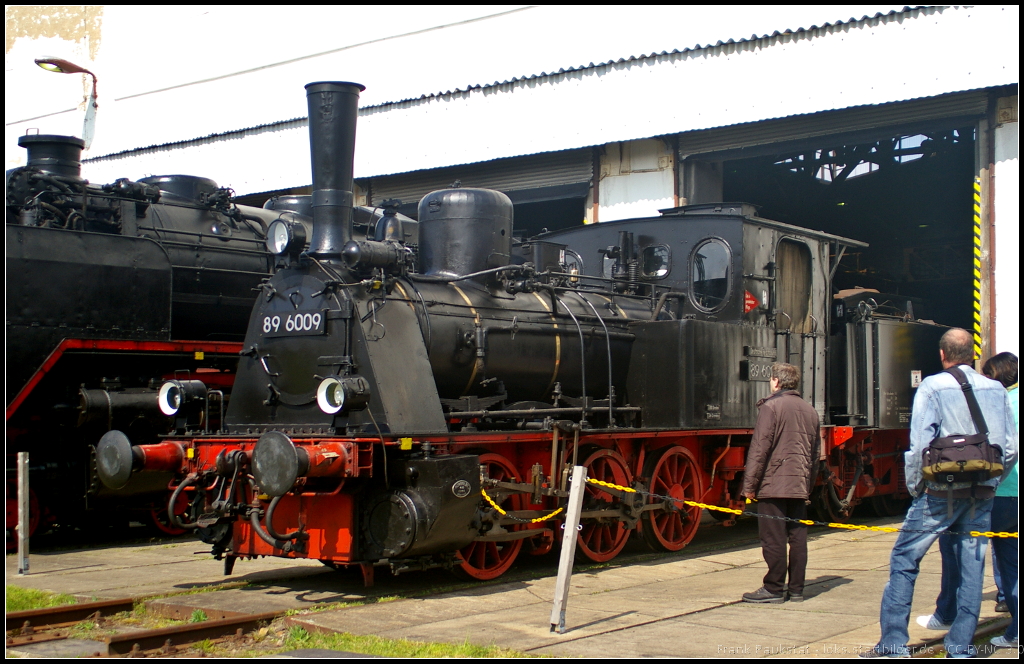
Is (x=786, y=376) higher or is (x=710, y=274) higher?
(x=710, y=274)

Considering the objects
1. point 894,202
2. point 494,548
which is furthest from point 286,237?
point 894,202

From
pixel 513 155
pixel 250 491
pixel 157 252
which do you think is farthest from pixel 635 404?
pixel 513 155

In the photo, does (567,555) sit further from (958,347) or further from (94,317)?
(94,317)

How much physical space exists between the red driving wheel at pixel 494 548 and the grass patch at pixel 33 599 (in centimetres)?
272

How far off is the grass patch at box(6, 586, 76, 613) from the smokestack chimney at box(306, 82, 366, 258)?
293 centimetres

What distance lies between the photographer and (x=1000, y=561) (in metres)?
5.62

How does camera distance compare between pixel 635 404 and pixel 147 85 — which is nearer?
pixel 635 404

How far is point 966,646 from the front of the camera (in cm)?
511

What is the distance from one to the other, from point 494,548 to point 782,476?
7.30 ft

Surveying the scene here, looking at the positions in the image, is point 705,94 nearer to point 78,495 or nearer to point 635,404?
point 635,404

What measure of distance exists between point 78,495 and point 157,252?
2.45m

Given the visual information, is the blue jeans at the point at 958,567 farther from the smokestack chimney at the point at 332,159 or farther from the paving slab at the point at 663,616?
the smokestack chimney at the point at 332,159

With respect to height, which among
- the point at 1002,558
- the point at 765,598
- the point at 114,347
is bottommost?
the point at 765,598

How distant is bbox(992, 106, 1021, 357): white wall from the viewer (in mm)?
11664
